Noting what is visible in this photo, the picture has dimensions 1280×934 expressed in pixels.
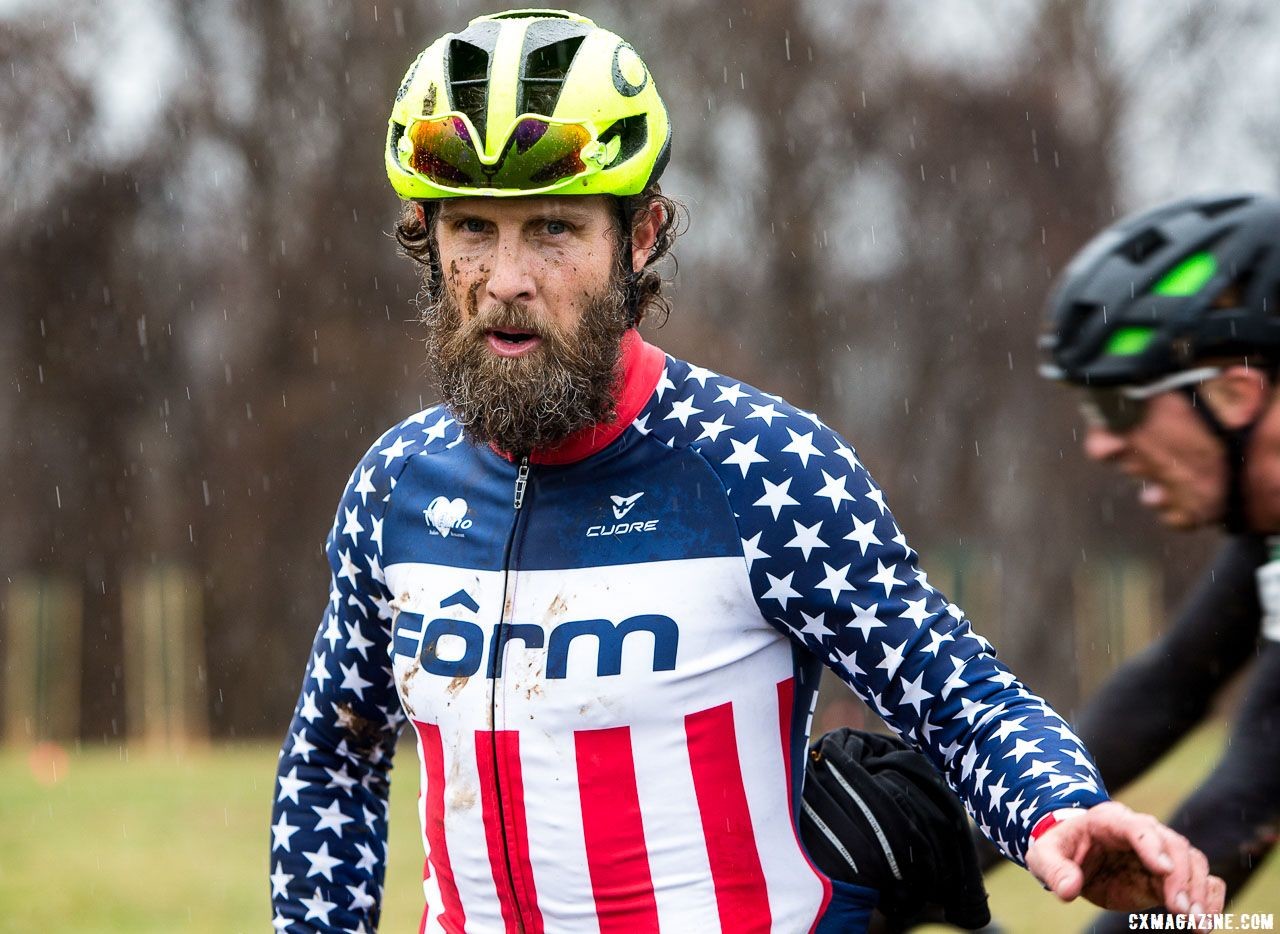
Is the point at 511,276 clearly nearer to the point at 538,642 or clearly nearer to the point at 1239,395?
the point at 538,642

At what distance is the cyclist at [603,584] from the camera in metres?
3.12

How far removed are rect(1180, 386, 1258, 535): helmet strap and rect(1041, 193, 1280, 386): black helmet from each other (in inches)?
4.2

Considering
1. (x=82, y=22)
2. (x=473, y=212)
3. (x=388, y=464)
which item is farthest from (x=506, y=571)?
(x=82, y=22)

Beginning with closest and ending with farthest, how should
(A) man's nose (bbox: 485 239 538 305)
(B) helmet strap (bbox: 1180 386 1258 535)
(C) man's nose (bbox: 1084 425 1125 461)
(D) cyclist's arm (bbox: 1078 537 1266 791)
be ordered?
1. (A) man's nose (bbox: 485 239 538 305)
2. (B) helmet strap (bbox: 1180 386 1258 535)
3. (C) man's nose (bbox: 1084 425 1125 461)
4. (D) cyclist's arm (bbox: 1078 537 1266 791)

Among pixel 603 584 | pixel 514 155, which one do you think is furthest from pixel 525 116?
pixel 603 584

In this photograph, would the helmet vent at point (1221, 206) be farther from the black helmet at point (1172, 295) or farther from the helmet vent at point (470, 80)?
the helmet vent at point (470, 80)

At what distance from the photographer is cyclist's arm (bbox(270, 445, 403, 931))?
364 centimetres

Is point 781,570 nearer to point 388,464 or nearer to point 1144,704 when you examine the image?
point 388,464

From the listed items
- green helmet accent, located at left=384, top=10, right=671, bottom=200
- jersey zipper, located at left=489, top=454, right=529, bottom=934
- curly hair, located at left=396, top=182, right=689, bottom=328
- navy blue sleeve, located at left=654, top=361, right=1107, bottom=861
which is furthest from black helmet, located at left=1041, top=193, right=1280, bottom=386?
jersey zipper, located at left=489, top=454, right=529, bottom=934

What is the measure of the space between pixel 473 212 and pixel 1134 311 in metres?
1.60

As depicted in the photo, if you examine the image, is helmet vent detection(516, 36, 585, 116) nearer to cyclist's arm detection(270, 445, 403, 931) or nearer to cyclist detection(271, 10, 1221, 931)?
→ cyclist detection(271, 10, 1221, 931)

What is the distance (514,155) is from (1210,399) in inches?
65.5

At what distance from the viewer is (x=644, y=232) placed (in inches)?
145

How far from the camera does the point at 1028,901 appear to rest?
9.06m
